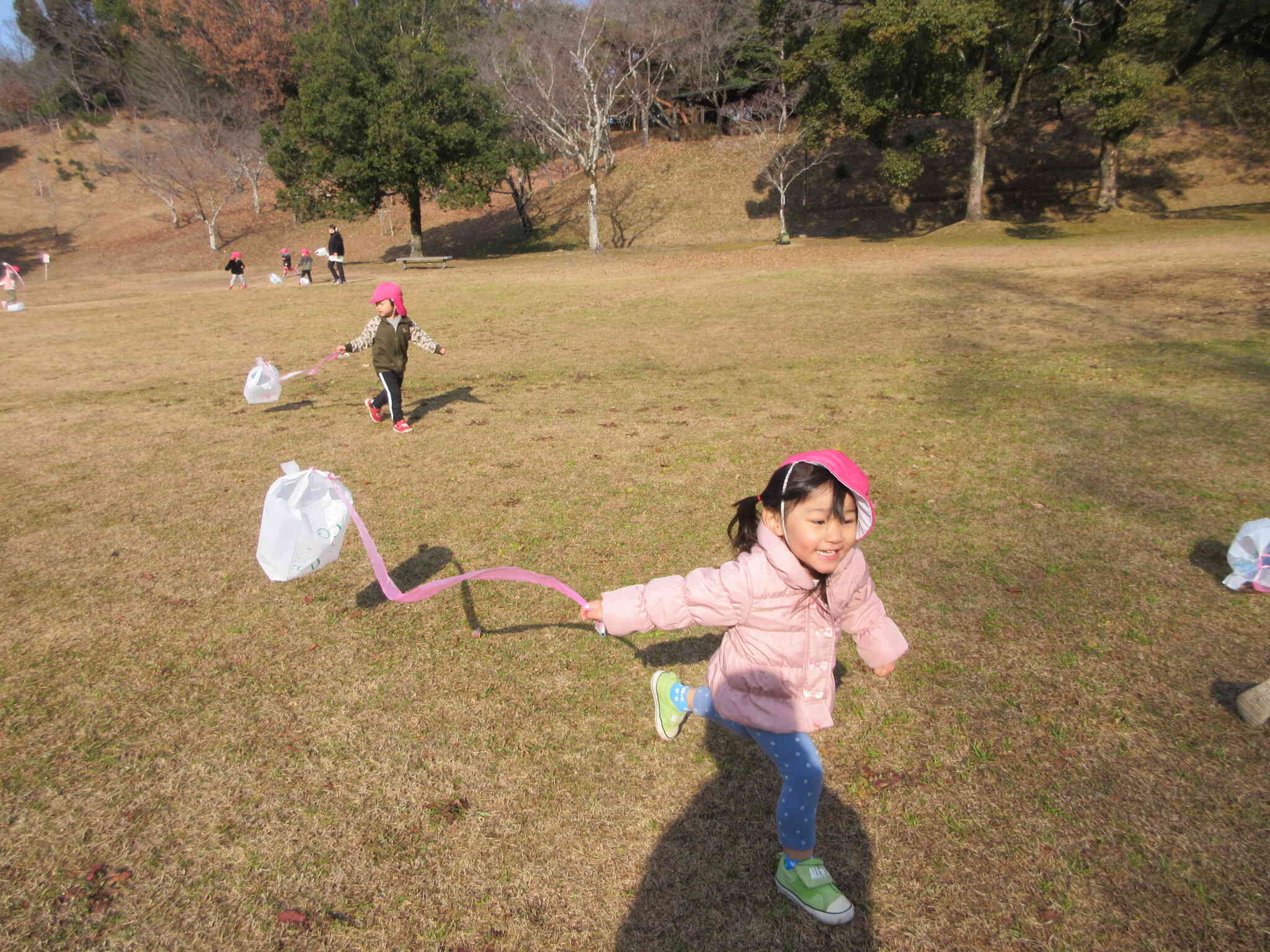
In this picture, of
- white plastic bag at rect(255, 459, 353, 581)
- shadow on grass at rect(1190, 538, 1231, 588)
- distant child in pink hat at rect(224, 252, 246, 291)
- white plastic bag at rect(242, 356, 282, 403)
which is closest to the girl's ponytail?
white plastic bag at rect(255, 459, 353, 581)

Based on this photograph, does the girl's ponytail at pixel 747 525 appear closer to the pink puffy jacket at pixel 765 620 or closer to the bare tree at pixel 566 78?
the pink puffy jacket at pixel 765 620

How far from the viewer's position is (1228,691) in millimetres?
3689

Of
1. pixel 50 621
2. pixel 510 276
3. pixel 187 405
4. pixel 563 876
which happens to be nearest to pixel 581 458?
pixel 50 621

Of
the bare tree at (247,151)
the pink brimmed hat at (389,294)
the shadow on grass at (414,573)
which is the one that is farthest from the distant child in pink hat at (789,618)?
the bare tree at (247,151)

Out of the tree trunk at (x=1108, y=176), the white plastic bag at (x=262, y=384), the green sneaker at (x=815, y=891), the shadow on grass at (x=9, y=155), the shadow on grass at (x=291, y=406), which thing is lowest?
the green sneaker at (x=815, y=891)

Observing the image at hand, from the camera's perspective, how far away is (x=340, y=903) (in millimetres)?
2742

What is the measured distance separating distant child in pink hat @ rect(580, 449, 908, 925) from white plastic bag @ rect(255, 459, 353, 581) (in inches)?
74.4

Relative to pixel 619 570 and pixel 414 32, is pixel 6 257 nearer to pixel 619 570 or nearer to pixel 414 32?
pixel 414 32

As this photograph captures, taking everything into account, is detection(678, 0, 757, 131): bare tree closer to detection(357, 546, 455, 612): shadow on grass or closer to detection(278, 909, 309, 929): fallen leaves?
detection(357, 546, 455, 612): shadow on grass

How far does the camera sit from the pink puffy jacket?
107 inches

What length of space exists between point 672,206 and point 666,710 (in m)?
39.7

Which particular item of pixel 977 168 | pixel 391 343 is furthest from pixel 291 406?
pixel 977 168

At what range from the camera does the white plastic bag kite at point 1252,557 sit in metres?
4.38

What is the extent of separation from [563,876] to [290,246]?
47492mm
